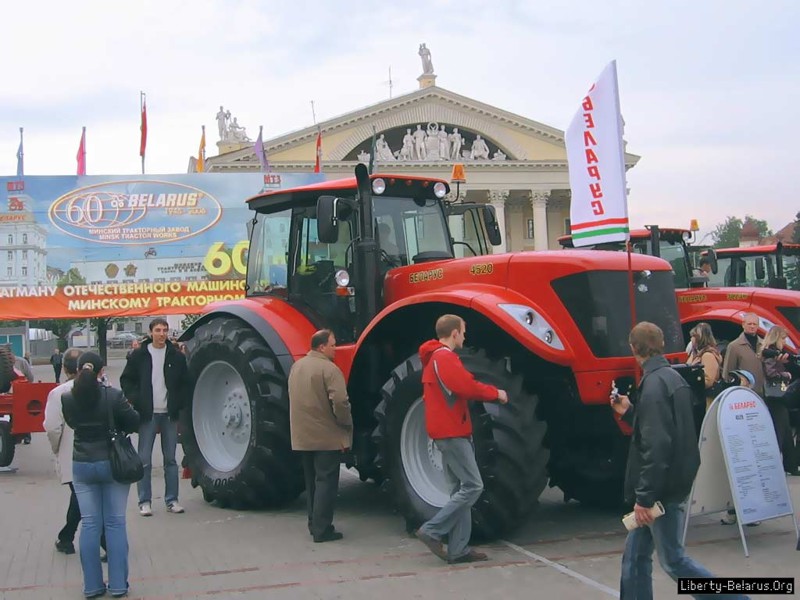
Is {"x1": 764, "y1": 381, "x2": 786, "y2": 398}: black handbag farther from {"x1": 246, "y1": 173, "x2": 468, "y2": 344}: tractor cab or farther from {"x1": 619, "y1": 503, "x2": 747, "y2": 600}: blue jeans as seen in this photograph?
{"x1": 619, "y1": 503, "x2": 747, "y2": 600}: blue jeans

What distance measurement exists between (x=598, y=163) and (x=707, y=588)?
3.69m

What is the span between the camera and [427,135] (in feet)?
202

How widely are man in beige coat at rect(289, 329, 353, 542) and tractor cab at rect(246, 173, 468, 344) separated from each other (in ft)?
2.95

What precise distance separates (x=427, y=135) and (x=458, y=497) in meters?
56.8

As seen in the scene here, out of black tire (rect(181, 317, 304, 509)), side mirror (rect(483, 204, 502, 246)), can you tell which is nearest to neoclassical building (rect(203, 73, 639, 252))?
side mirror (rect(483, 204, 502, 246))

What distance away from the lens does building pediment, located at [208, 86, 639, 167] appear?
60.5 m

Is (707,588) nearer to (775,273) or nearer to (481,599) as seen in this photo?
Result: (481,599)

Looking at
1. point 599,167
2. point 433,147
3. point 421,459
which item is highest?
point 433,147

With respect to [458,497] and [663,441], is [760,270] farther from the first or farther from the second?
[663,441]

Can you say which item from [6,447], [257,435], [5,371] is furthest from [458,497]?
[5,371]

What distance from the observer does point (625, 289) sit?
6.91 metres

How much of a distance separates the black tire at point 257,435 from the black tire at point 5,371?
478 centimetres

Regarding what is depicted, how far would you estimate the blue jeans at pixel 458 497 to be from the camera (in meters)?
6.20

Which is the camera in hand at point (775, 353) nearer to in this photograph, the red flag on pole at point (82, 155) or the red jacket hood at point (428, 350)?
the red jacket hood at point (428, 350)
